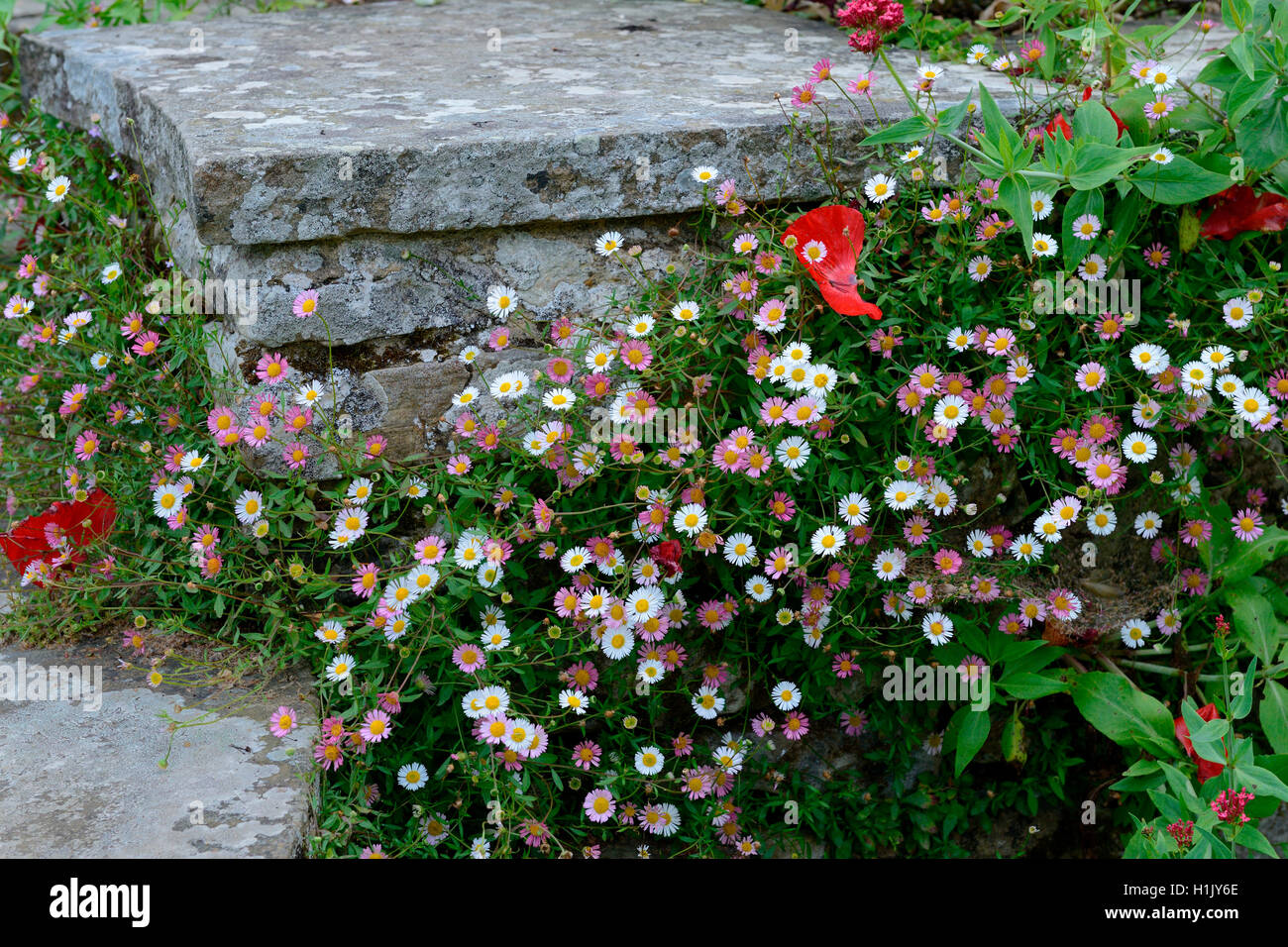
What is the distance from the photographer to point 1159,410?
1.88 meters

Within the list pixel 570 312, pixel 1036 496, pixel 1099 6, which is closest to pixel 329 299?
pixel 570 312

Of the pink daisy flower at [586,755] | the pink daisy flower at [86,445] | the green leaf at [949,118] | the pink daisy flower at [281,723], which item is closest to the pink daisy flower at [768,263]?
the green leaf at [949,118]

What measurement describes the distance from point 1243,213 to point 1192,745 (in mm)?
1016

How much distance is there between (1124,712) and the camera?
1879 mm

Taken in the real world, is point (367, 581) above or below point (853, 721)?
above

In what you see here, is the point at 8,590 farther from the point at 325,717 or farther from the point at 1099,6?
the point at 1099,6

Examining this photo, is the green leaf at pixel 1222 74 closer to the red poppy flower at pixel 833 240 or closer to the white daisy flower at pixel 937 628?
the red poppy flower at pixel 833 240

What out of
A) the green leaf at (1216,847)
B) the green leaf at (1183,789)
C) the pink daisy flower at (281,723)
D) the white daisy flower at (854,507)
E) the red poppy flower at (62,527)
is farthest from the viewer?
the red poppy flower at (62,527)

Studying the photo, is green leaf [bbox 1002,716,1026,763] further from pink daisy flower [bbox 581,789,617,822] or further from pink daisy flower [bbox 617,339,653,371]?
pink daisy flower [bbox 617,339,653,371]

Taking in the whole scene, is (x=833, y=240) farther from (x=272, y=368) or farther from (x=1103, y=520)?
(x=272, y=368)

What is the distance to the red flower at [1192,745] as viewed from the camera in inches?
67.7

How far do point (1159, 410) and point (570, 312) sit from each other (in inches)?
43.1

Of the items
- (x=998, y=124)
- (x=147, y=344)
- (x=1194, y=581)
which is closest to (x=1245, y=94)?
(x=998, y=124)

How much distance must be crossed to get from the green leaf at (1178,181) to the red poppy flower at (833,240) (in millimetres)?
503
